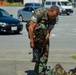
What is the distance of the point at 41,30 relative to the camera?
7355mm

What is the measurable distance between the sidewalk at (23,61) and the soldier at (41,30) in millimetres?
1252

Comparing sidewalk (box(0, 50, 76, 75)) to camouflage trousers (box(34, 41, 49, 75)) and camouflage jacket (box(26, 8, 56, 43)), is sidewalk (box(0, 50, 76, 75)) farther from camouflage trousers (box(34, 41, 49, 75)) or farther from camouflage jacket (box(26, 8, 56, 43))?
camouflage jacket (box(26, 8, 56, 43))

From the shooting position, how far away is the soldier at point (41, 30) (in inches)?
282

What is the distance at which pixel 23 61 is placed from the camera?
1053 centimetres

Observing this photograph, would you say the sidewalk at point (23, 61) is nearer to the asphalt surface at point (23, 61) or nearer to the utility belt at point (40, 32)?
the asphalt surface at point (23, 61)

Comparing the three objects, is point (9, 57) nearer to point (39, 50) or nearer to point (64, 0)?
point (39, 50)

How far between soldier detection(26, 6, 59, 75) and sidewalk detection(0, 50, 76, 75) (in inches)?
49.3

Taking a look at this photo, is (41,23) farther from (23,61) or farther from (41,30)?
(23,61)

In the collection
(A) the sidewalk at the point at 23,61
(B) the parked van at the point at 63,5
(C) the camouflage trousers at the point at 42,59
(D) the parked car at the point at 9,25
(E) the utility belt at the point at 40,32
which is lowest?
(B) the parked van at the point at 63,5

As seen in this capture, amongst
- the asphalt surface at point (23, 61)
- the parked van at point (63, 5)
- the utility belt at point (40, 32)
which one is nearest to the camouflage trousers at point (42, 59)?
the utility belt at point (40, 32)

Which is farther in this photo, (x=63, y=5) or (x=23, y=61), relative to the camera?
(x=63, y=5)

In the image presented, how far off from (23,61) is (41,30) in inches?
131

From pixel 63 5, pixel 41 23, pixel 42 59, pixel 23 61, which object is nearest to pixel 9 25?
pixel 23 61

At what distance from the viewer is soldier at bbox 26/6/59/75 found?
23.5ft
